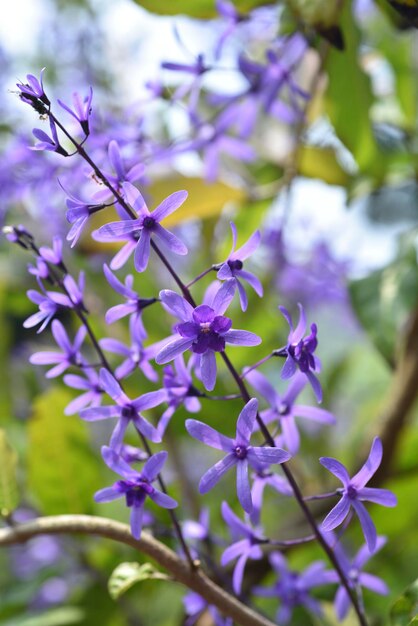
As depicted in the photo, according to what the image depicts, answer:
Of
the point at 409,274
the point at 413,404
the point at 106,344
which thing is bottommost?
the point at 413,404

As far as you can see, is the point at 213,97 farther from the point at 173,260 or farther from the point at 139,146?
the point at 173,260

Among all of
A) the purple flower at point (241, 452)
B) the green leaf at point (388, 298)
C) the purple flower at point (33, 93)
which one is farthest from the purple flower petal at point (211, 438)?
the green leaf at point (388, 298)

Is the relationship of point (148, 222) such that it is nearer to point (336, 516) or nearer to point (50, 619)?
point (336, 516)

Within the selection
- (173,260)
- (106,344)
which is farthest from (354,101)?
(173,260)

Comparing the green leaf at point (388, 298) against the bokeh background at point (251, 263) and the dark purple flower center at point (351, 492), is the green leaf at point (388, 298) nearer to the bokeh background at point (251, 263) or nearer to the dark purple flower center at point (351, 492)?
the bokeh background at point (251, 263)

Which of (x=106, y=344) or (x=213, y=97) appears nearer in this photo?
(x=106, y=344)

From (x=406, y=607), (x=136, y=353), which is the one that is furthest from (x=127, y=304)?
(x=406, y=607)

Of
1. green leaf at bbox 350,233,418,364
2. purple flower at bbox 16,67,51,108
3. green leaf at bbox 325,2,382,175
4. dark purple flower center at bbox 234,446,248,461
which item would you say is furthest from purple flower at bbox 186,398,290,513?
green leaf at bbox 325,2,382,175
